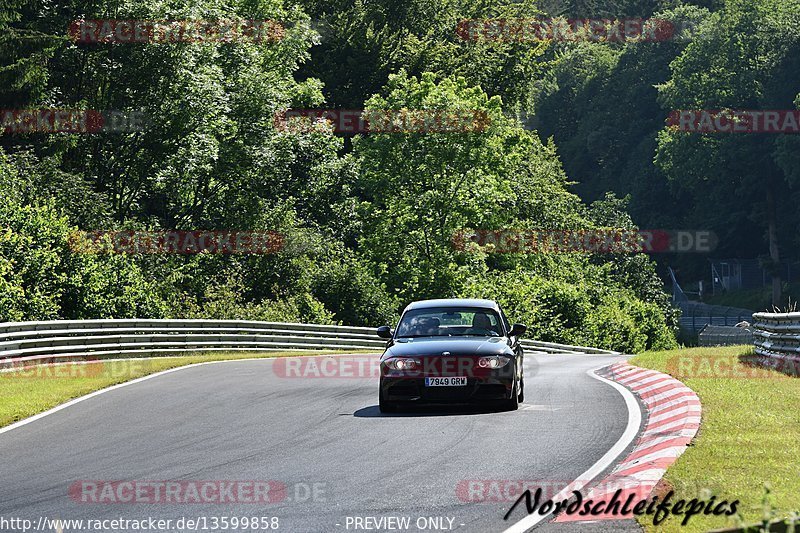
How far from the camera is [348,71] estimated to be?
62.2 metres

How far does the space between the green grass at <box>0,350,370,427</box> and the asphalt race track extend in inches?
24.3

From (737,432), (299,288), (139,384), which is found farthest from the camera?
(299,288)

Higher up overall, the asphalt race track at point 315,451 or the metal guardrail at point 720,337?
the asphalt race track at point 315,451

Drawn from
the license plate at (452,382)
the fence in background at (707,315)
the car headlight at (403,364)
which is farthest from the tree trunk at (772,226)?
the car headlight at (403,364)

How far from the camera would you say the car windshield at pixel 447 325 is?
54.9 ft

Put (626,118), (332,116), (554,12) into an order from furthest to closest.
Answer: (554,12) < (626,118) < (332,116)

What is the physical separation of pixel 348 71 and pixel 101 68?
19895 mm

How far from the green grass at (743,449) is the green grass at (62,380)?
9.15 metres

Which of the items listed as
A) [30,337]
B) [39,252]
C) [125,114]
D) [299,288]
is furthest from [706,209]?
[30,337]

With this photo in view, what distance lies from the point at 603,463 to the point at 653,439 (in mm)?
1633

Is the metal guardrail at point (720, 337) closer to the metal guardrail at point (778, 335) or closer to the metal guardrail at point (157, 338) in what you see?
the metal guardrail at point (157, 338)

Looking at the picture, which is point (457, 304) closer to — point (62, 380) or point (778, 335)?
point (778, 335)

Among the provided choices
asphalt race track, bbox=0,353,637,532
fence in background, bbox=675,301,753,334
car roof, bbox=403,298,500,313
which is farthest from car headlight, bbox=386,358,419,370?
fence in background, bbox=675,301,753,334

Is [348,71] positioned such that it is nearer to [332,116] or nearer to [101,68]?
[332,116]
